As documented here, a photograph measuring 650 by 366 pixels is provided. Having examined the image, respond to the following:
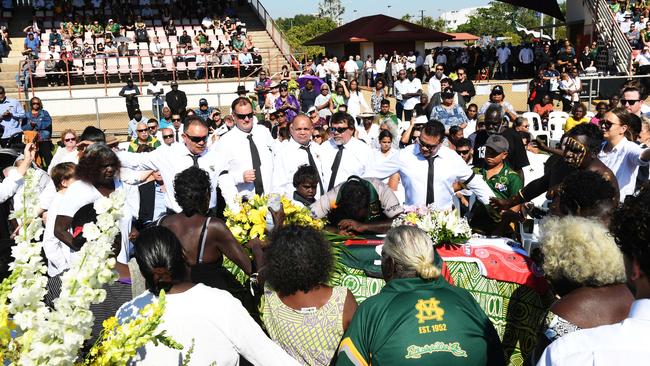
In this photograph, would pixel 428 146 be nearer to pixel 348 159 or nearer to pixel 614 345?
pixel 348 159

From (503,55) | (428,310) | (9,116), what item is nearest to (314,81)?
(9,116)

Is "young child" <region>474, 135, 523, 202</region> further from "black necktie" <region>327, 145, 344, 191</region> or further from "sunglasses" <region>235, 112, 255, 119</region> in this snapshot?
"sunglasses" <region>235, 112, 255, 119</region>

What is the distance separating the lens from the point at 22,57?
92.8 ft

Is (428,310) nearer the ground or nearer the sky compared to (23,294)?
nearer the ground

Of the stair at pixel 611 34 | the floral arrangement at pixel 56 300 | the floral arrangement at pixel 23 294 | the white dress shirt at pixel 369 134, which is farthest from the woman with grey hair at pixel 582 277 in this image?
the stair at pixel 611 34

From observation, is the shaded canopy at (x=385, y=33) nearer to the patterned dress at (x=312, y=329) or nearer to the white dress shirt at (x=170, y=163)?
the white dress shirt at (x=170, y=163)

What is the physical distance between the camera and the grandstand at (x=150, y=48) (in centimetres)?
2538

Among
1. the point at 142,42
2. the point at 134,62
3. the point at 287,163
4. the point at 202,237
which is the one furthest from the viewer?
the point at 142,42

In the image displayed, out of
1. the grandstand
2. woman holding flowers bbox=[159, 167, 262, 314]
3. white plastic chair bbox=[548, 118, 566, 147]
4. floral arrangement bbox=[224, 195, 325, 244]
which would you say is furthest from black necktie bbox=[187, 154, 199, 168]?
the grandstand

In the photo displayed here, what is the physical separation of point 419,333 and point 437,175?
3.50m

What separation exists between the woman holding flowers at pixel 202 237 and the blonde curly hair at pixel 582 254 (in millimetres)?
1954

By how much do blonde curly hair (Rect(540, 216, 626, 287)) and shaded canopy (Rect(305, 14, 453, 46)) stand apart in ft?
110

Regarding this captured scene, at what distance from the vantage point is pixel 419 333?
3.01 metres

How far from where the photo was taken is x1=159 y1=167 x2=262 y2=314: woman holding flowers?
451 cm
